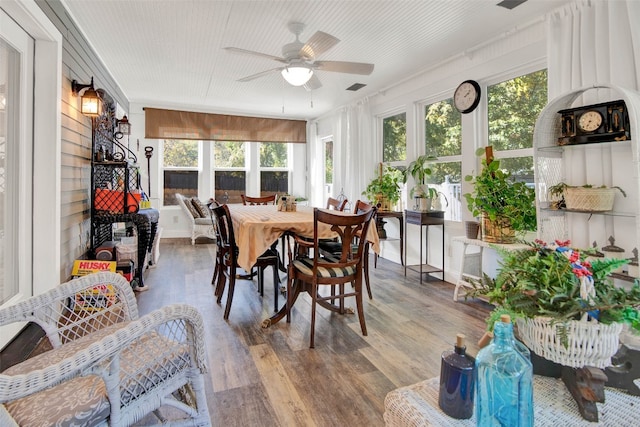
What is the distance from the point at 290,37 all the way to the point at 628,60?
2.73 meters

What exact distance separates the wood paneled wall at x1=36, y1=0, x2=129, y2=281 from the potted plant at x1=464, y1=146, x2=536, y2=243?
359cm

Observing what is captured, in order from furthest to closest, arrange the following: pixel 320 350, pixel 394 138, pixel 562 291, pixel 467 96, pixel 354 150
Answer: pixel 354 150 < pixel 394 138 < pixel 467 96 < pixel 320 350 < pixel 562 291

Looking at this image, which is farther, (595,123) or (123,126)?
(123,126)

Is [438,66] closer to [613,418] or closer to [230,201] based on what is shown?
[613,418]

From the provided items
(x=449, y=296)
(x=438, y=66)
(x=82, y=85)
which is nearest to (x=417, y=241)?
(x=449, y=296)

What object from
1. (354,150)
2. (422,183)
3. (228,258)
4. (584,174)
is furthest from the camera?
(354,150)

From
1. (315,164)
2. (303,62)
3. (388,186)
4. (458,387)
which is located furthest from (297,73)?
(315,164)

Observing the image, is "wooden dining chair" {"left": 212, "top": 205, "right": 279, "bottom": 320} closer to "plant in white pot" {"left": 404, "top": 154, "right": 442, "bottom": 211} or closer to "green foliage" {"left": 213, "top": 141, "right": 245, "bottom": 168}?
"plant in white pot" {"left": 404, "top": 154, "right": 442, "bottom": 211}

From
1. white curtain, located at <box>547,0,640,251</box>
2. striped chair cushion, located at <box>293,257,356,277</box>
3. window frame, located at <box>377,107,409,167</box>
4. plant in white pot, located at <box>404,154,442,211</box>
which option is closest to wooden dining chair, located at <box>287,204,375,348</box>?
striped chair cushion, located at <box>293,257,356,277</box>

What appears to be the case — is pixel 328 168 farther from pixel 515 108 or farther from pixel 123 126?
A: pixel 515 108

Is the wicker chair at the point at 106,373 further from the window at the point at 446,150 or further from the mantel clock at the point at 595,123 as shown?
the window at the point at 446,150

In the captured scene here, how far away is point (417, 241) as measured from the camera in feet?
15.3

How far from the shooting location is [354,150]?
18.9 ft

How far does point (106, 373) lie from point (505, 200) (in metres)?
3.10
